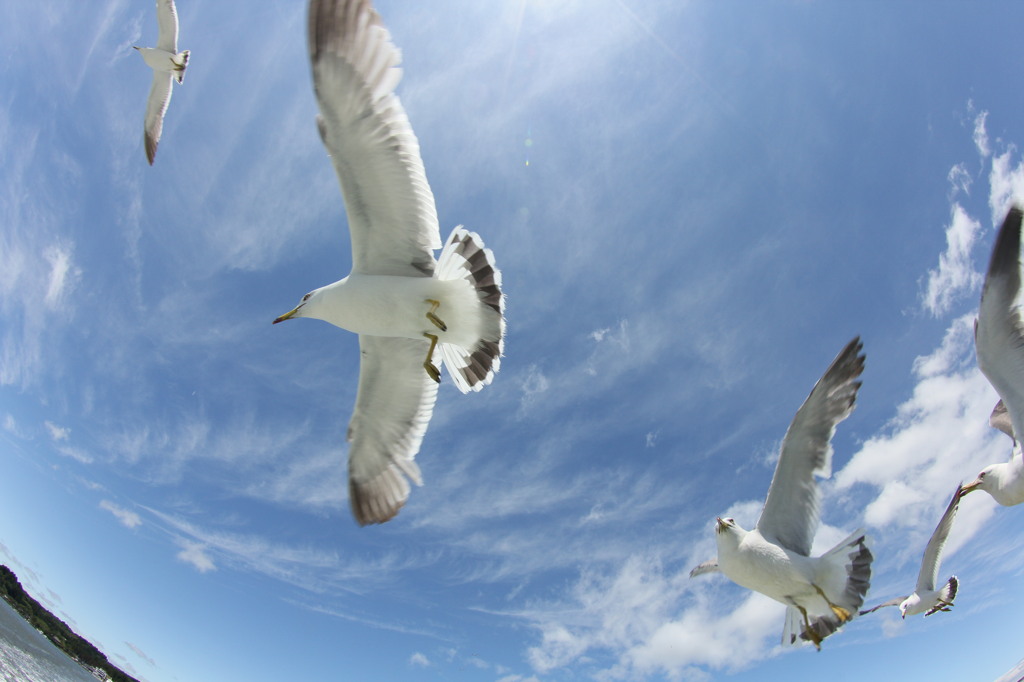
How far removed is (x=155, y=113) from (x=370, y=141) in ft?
41.8

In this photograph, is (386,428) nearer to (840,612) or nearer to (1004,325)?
(840,612)

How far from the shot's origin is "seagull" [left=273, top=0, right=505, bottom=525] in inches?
167

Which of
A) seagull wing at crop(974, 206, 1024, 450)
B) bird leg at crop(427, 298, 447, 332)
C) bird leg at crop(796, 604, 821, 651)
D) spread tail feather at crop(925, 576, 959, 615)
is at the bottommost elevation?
bird leg at crop(796, 604, 821, 651)

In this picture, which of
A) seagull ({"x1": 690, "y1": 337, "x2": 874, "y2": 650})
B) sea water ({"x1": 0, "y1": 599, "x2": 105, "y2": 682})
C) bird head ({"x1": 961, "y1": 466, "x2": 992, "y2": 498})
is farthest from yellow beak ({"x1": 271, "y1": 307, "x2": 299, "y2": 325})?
sea water ({"x1": 0, "y1": 599, "x2": 105, "y2": 682})

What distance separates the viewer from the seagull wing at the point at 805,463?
6254 millimetres

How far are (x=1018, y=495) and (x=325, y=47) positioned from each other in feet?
30.7

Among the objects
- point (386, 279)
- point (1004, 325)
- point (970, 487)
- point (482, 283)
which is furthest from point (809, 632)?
point (386, 279)

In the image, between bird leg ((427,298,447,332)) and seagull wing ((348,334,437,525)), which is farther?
seagull wing ((348,334,437,525))

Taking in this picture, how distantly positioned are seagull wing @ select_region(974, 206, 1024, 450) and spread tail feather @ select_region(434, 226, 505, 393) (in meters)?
4.50

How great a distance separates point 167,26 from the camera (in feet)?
39.3

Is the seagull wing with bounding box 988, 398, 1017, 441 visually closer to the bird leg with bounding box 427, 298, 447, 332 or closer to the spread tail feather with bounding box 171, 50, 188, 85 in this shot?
the bird leg with bounding box 427, 298, 447, 332

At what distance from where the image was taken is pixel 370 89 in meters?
4.30

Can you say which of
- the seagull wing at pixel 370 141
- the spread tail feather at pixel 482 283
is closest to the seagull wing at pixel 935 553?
the spread tail feather at pixel 482 283

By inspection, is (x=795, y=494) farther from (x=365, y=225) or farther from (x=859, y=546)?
(x=365, y=225)
